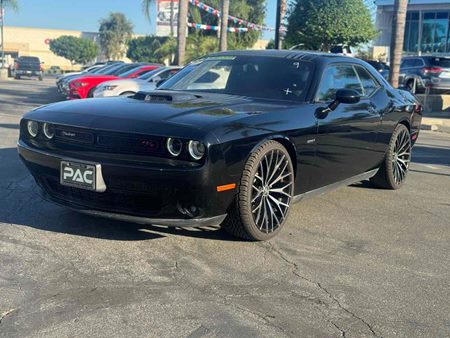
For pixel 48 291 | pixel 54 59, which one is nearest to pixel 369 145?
pixel 48 291

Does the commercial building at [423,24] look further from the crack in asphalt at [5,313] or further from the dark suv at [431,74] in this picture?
the crack in asphalt at [5,313]

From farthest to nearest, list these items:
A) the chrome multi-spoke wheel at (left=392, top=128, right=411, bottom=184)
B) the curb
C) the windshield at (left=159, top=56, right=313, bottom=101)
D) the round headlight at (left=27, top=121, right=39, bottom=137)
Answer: the curb
the chrome multi-spoke wheel at (left=392, top=128, right=411, bottom=184)
the windshield at (left=159, top=56, right=313, bottom=101)
the round headlight at (left=27, top=121, right=39, bottom=137)

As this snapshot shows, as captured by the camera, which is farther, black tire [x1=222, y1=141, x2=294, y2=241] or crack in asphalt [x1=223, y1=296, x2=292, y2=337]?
black tire [x1=222, y1=141, x2=294, y2=241]

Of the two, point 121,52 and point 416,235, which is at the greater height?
point 121,52

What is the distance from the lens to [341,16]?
69.7 ft

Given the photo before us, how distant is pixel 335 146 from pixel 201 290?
222 centimetres

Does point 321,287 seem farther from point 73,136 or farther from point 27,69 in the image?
point 27,69

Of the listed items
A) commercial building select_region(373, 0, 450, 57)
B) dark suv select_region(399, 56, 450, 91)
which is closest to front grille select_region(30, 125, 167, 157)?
dark suv select_region(399, 56, 450, 91)

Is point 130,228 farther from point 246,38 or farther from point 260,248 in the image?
point 246,38

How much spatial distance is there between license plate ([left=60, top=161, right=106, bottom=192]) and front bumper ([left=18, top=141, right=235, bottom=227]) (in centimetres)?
4

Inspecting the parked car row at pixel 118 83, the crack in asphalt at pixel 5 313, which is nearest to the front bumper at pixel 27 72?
the parked car row at pixel 118 83

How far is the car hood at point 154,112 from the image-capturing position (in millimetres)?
3916

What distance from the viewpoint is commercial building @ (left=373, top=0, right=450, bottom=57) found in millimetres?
37656

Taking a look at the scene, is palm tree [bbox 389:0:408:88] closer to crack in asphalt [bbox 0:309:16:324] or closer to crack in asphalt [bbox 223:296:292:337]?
crack in asphalt [bbox 223:296:292:337]
